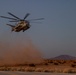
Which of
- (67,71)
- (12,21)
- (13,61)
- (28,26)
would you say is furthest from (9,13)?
(13,61)

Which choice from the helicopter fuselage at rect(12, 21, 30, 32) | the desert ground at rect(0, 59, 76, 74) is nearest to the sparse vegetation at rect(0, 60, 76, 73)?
the desert ground at rect(0, 59, 76, 74)

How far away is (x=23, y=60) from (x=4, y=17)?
30047 millimetres

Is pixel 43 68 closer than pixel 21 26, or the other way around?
pixel 43 68

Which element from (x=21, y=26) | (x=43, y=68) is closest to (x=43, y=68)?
(x=43, y=68)

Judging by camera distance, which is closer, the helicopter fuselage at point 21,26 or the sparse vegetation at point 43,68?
the sparse vegetation at point 43,68

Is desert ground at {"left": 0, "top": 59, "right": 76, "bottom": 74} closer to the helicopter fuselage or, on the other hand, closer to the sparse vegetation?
the sparse vegetation

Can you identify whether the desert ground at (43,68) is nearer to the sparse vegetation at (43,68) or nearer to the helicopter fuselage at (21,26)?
the sparse vegetation at (43,68)

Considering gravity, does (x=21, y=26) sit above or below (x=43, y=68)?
above

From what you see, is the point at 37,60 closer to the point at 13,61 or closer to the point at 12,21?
the point at 13,61

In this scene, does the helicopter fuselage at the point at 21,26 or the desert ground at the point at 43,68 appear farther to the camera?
the helicopter fuselage at the point at 21,26

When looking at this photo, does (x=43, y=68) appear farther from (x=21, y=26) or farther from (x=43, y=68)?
(x=21, y=26)

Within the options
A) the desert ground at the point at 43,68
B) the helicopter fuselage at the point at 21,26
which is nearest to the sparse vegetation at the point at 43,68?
the desert ground at the point at 43,68

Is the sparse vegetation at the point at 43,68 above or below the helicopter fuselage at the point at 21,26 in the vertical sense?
below

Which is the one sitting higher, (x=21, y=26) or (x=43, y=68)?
(x=21, y=26)
